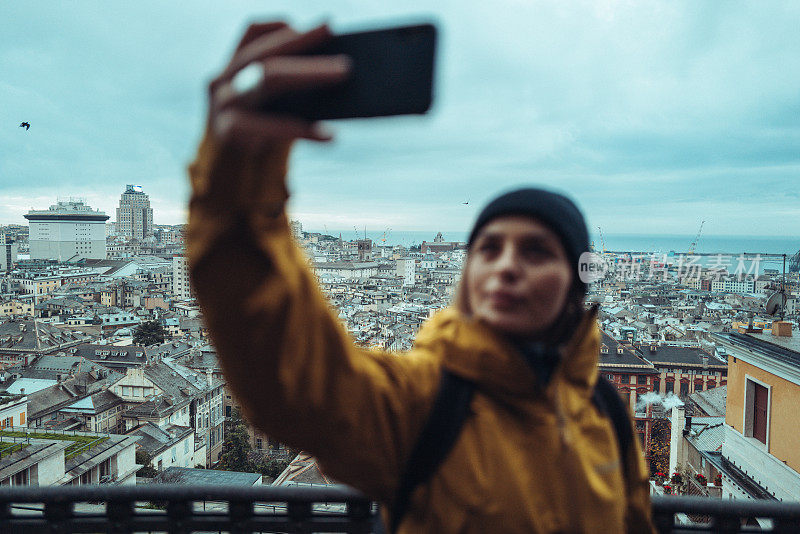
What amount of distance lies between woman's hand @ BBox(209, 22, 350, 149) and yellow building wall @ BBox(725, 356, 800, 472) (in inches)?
261

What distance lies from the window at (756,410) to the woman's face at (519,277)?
652 centimetres

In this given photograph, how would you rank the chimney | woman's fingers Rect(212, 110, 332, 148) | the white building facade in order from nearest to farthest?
woman's fingers Rect(212, 110, 332, 148), the chimney, the white building facade

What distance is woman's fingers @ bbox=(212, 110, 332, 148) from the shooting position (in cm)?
50

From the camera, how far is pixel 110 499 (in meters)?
1.59

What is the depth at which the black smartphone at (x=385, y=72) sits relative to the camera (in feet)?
1.86

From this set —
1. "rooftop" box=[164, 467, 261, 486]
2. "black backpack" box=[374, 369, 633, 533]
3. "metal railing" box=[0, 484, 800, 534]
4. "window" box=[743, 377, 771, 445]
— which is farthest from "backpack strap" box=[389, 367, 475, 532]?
"rooftop" box=[164, 467, 261, 486]

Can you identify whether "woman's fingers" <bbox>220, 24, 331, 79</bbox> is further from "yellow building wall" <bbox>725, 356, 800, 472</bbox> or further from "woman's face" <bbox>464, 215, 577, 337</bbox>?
"yellow building wall" <bbox>725, 356, 800, 472</bbox>

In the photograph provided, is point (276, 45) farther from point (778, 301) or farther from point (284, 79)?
point (778, 301)

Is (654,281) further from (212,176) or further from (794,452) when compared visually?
(212,176)

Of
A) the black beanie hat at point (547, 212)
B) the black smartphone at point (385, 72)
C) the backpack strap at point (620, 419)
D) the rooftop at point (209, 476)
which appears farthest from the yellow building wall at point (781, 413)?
the rooftop at point (209, 476)

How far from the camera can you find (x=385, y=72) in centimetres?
58

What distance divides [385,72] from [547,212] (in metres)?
0.39

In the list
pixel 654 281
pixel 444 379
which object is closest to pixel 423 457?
pixel 444 379

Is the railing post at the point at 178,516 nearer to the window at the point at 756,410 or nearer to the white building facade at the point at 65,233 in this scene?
the window at the point at 756,410
